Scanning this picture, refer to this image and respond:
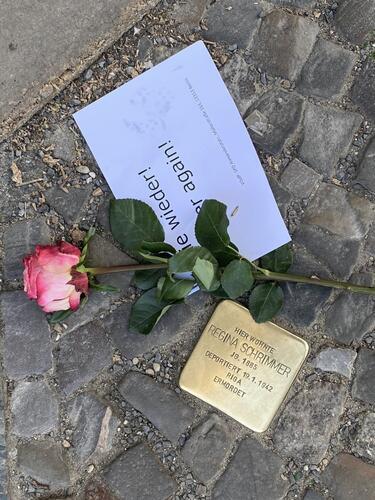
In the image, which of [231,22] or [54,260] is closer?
[54,260]

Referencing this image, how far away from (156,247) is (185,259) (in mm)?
100

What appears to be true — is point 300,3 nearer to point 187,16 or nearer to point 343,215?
point 187,16

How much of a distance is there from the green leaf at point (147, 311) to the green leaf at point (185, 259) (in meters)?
0.15

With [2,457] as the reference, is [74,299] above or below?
above

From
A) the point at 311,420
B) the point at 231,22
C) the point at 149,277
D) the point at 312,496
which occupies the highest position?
the point at 231,22

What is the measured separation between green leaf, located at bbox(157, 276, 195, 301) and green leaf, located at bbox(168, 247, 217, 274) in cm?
8

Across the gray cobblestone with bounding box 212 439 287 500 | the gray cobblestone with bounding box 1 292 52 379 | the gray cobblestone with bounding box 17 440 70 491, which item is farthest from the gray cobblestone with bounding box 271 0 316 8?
the gray cobblestone with bounding box 17 440 70 491

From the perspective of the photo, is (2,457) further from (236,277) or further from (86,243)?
(236,277)

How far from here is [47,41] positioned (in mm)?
1145

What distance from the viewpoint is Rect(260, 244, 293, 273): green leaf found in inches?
44.3

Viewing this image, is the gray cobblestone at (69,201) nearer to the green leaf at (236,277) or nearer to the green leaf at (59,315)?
the green leaf at (59,315)

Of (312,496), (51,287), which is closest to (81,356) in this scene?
(51,287)

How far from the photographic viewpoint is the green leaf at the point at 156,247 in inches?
41.5

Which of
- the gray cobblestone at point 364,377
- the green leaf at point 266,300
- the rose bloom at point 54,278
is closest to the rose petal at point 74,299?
the rose bloom at point 54,278
